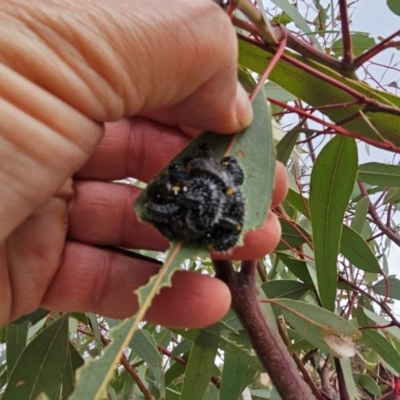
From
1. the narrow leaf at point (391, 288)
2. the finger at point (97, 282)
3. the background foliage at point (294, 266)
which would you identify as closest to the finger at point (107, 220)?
the finger at point (97, 282)

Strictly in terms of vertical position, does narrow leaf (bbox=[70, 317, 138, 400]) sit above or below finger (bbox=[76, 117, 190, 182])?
above

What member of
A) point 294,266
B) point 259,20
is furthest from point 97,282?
point 259,20

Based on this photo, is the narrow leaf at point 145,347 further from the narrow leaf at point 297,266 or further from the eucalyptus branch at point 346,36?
the eucalyptus branch at point 346,36

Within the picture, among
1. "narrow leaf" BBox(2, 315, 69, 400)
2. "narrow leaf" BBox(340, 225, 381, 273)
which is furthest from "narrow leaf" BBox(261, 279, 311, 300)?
"narrow leaf" BBox(2, 315, 69, 400)

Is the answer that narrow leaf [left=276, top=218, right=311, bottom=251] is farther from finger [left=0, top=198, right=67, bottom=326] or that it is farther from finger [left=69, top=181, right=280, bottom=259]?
finger [left=0, top=198, right=67, bottom=326]

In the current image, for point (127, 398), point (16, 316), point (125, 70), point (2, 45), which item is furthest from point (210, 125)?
point (127, 398)

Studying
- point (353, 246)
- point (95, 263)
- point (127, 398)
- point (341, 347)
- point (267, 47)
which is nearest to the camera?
point (267, 47)

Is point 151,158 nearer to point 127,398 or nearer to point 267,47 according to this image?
point 267,47
